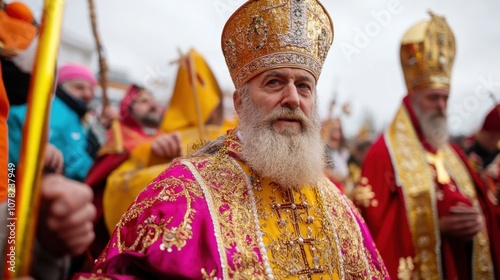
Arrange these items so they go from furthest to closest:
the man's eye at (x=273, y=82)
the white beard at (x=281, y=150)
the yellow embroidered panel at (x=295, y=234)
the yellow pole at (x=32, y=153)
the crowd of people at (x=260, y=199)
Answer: the man's eye at (x=273, y=82) < the white beard at (x=281, y=150) < the yellow embroidered panel at (x=295, y=234) < the crowd of people at (x=260, y=199) < the yellow pole at (x=32, y=153)

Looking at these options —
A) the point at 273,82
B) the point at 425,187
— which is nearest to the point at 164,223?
the point at 273,82

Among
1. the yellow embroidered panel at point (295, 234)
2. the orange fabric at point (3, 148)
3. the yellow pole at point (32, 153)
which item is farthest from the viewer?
the yellow embroidered panel at point (295, 234)

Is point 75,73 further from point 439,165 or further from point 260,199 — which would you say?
point 260,199

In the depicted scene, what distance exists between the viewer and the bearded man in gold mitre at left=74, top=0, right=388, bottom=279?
2.18 m

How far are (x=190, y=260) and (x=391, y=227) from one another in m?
2.82

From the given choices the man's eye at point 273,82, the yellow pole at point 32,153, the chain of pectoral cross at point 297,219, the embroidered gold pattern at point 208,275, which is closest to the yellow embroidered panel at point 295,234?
the chain of pectoral cross at point 297,219

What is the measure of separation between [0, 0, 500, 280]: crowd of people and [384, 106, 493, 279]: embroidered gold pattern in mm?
13

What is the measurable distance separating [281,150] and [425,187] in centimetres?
266

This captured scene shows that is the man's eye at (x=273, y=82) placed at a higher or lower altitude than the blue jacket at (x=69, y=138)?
lower

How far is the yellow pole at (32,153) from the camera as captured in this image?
0.93m

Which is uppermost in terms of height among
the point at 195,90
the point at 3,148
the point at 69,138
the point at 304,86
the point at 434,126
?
the point at 195,90

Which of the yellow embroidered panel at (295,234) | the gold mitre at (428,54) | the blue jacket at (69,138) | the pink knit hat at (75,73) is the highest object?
the pink knit hat at (75,73)

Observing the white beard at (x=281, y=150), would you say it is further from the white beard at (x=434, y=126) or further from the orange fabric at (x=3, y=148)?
the white beard at (x=434, y=126)

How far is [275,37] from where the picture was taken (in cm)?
282
